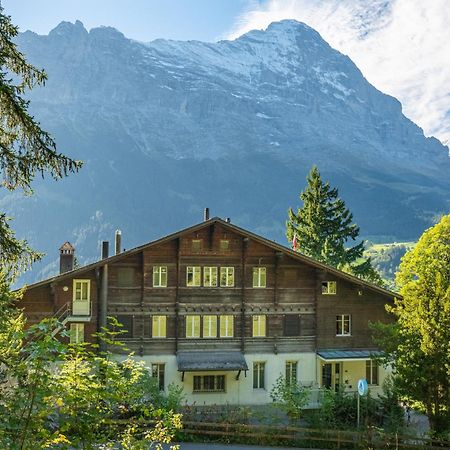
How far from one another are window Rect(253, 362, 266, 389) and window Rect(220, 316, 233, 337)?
2537 millimetres

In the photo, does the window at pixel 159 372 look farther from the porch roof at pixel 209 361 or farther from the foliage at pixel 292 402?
the foliage at pixel 292 402

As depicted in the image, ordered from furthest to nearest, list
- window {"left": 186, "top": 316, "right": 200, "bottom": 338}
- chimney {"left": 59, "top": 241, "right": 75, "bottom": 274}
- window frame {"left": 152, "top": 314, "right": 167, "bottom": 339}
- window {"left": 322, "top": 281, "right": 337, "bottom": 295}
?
chimney {"left": 59, "top": 241, "right": 75, "bottom": 274}
window {"left": 322, "top": 281, "right": 337, "bottom": 295}
window {"left": 186, "top": 316, "right": 200, "bottom": 338}
window frame {"left": 152, "top": 314, "right": 167, "bottom": 339}

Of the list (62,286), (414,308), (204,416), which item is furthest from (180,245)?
(414,308)

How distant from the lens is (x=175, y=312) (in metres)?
32.0

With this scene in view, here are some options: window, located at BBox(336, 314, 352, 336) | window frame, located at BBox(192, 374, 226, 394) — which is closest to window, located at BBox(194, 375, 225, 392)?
window frame, located at BBox(192, 374, 226, 394)

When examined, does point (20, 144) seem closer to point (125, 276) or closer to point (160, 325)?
point (125, 276)

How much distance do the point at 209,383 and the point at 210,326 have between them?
3405mm

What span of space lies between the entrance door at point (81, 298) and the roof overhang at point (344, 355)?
14.4 metres

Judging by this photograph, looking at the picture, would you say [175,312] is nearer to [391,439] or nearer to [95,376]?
[391,439]

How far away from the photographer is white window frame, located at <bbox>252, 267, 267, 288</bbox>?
1305 inches

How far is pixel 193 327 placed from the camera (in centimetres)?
3231

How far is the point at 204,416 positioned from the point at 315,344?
9.72 m

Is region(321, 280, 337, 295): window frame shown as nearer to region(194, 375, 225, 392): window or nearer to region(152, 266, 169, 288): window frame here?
region(194, 375, 225, 392): window

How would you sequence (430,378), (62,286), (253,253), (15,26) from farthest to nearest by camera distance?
(253,253)
(62,286)
(430,378)
(15,26)
